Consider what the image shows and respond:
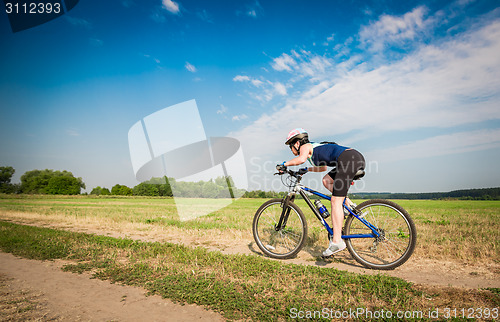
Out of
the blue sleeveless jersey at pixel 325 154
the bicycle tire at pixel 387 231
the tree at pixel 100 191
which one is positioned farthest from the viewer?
the tree at pixel 100 191

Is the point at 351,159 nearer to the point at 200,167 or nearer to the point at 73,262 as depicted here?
the point at 73,262

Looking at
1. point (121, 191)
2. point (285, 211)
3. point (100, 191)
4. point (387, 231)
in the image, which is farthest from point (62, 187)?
point (387, 231)

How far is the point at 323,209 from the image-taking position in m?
5.25

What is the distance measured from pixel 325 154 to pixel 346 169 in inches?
20.4

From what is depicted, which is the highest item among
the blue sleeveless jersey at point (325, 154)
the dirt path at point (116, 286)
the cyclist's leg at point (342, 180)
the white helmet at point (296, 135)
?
the white helmet at point (296, 135)

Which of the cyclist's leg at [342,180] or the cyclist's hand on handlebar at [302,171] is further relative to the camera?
the cyclist's hand on handlebar at [302,171]

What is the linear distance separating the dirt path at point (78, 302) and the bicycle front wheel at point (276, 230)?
9.13 ft

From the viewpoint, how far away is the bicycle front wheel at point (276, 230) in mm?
5457

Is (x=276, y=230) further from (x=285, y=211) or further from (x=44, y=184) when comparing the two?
(x=44, y=184)

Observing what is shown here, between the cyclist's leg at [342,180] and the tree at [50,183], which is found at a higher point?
the tree at [50,183]

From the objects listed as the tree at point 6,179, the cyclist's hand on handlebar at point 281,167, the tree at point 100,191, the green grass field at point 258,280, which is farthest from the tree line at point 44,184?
the cyclist's hand on handlebar at point 281,167

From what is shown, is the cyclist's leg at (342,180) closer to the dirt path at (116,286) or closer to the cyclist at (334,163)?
the cyclist at (334,163)

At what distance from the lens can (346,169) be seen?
4785 mm

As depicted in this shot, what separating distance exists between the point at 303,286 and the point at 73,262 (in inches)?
189
